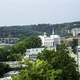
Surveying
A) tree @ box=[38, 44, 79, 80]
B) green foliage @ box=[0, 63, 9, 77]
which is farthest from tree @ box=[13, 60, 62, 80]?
green foliage @ box=[0, 63, 9, 77]

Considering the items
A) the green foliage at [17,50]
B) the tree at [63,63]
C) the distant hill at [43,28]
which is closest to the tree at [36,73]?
the tree at [63,63]

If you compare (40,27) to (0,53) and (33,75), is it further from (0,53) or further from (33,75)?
(33,75)

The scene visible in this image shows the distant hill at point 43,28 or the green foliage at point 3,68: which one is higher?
the green foliage at point 3,68

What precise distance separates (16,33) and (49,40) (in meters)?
31.1

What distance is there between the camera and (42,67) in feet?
85.2

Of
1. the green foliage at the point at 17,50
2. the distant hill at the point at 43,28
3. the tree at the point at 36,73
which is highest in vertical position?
the tree at the point at 36,73

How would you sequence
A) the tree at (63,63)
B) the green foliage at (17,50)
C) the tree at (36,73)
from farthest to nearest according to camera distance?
the green foliage at (17,50) → the tree at (63,63) → the tree at (36,73)

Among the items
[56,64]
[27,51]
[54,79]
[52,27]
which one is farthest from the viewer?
[52,27]

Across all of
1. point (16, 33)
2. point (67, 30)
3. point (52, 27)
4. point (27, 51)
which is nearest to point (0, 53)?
point (27, 51)

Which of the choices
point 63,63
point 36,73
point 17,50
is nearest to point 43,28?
point 17,50

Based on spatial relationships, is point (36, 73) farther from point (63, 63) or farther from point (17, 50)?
point (17, 50)

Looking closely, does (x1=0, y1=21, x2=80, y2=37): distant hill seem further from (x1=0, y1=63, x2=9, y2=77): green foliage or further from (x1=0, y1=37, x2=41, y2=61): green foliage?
(x1=0, y1=63, x2=9, y2=77): green foliage

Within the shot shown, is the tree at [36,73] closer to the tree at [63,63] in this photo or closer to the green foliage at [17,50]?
the tree at [63,63]

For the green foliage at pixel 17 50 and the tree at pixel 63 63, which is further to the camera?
the green foliage at pixel 17 50
